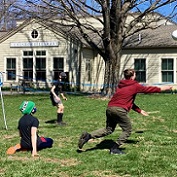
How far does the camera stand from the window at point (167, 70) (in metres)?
27.5

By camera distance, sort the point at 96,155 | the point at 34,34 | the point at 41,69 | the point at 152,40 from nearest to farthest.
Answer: the point at 96,155
the point at 41,69
the point at 152,40
the point at 34,34

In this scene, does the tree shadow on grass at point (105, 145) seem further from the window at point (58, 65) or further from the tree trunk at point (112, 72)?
the window at point (58, 65)

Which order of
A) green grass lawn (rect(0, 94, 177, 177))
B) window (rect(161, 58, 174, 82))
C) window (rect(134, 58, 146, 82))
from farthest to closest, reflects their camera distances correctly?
window (rect(134, 58, 146, 82))
window (rect(161, 58, 174, 82))
green grass lawn (rect(0, 94, 177, 177))

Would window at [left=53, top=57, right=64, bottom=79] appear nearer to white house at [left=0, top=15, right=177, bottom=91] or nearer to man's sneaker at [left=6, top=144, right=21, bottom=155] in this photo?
white house at [left=0, top=15, right=177, bottom=91]

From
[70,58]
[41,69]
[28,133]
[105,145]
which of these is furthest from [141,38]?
[28,133]

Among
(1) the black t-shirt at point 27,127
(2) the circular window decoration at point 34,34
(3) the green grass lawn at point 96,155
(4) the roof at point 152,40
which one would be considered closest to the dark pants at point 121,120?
(3) the green grass lawn at point 96,155

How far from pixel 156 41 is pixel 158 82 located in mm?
3025

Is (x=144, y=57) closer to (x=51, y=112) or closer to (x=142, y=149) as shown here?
(x=51, y=112)

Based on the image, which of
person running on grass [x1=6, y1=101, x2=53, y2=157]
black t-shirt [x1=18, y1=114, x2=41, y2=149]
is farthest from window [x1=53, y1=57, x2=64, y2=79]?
black t-shirt [x1=18, y1=114, x2=41, y2=149]

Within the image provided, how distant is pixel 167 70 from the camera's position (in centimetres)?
2758

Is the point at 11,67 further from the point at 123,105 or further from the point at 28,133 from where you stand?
the point at 123,105

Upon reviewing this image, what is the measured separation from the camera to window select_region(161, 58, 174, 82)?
27516mm

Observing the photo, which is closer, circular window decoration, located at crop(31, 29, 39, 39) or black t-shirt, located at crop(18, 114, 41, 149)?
black t-shirt, located at crop(18, 114, 41, 149)

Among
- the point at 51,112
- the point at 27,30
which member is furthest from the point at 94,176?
the point at 27,30
